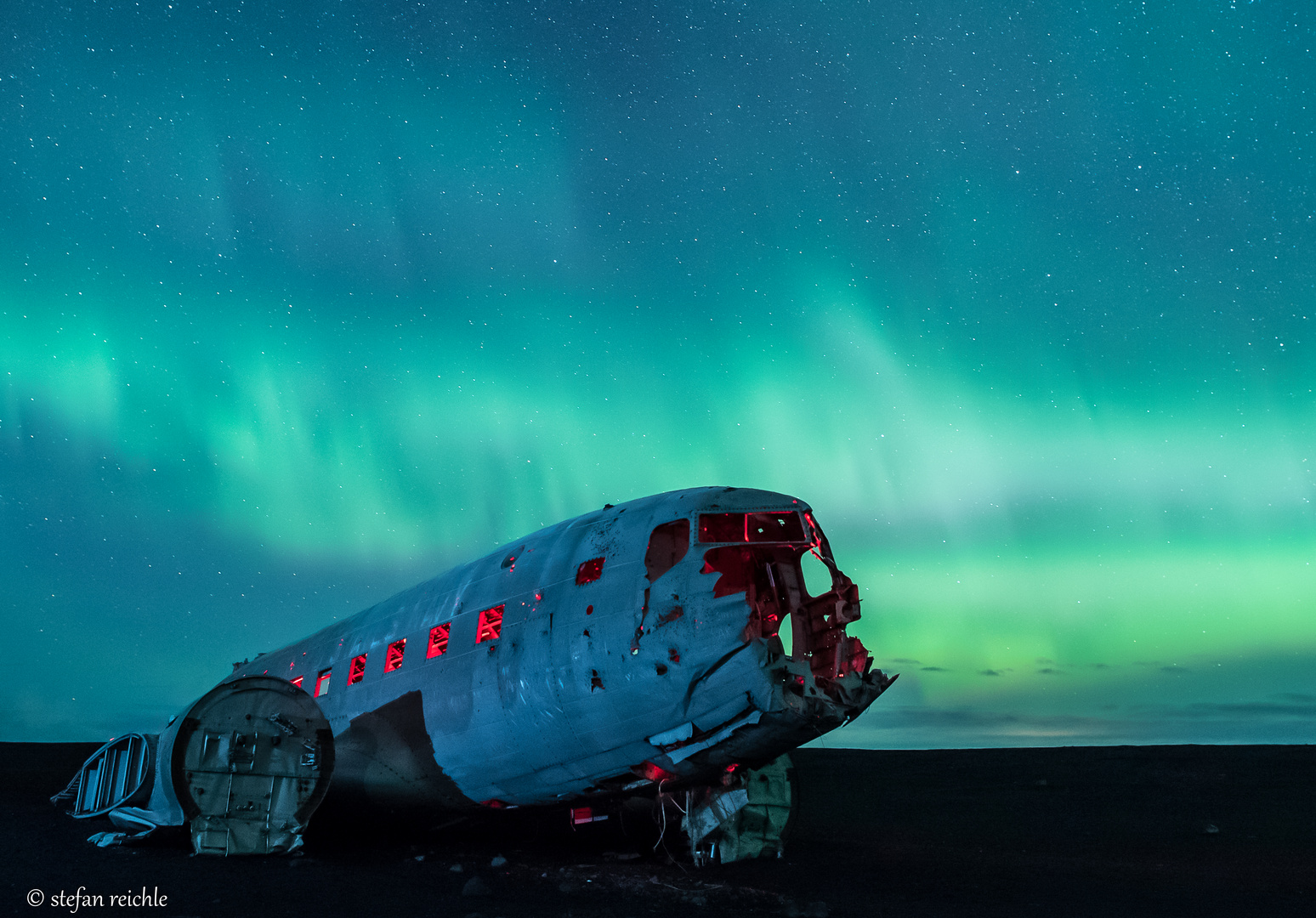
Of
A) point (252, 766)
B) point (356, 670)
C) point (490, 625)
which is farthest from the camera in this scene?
point (356, 670)

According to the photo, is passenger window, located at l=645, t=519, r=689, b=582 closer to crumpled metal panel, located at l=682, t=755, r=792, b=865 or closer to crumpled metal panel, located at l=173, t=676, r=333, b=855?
crumpled metal panel, located at l=682, t=755, r=792, b=865

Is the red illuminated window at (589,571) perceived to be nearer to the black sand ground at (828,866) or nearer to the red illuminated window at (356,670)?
the black sand ground at (828,866)

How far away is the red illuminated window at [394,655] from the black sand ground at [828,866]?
442 cm

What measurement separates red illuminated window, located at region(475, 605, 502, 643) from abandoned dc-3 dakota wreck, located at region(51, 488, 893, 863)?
0.14 ft

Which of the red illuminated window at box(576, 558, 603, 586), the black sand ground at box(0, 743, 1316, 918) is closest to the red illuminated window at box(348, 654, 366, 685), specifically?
the black sand ground at box(0, 743, 1316, 918)

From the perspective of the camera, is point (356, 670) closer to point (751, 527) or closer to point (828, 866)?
point (751, 527)

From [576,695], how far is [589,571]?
2.43 meters

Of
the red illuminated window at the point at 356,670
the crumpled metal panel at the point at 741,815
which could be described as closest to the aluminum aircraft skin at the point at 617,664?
the red illuminated window at the point at 356,670

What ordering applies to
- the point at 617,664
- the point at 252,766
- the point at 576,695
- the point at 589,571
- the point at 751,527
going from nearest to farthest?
the point at 617,664 < the point at 576,695 < the point at 751,527 < the point at 589,571 < the point at 252,766

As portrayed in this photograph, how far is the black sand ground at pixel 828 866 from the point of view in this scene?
15.9 meters

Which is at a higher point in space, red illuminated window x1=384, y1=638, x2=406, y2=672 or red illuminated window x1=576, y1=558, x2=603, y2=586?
red illuminated window x1=576, y1=558, x2=603, y2=586

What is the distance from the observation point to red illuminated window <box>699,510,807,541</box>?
1635cm

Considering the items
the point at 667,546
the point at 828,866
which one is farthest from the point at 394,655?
the point at 828,866

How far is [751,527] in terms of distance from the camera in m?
16.8
